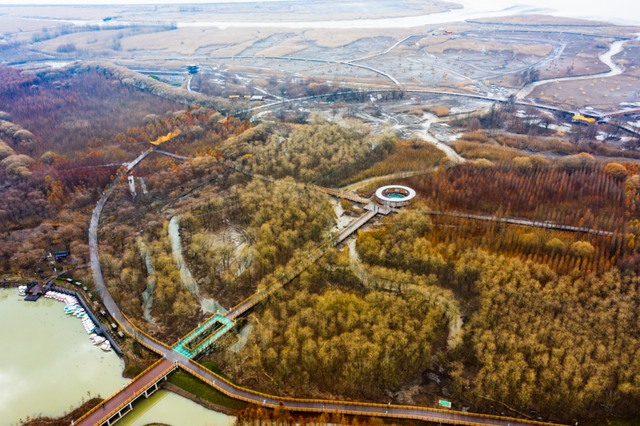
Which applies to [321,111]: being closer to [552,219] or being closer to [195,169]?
[195,169]

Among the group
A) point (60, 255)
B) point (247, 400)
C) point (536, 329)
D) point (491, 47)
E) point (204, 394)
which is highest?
point (491, 47)

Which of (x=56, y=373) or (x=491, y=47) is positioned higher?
(x=491, y=47)

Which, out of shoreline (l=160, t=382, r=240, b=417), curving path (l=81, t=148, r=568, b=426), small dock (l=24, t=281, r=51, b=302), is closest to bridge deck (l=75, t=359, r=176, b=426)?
curving path (l=81, t=148, r=568, b=426)

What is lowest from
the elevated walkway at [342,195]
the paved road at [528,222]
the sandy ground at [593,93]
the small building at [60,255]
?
the small building at [60,255]

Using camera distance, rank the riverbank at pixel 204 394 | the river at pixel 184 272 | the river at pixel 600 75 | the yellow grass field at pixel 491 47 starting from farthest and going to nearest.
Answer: the yellow grass field at pixel 491 47, the river at pixel 600 75, the river at pixel 184 272, the riverbank at pixel 204 394

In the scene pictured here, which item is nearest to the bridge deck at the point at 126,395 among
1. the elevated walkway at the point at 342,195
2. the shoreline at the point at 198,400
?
the shoreline at the point at 198,400

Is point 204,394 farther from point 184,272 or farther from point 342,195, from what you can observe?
point 342,195

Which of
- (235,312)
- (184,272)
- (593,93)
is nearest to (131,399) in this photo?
(235,312)

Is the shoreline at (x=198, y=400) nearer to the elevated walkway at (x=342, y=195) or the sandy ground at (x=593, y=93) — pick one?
the elevated walkway at (x=342, y=195)
